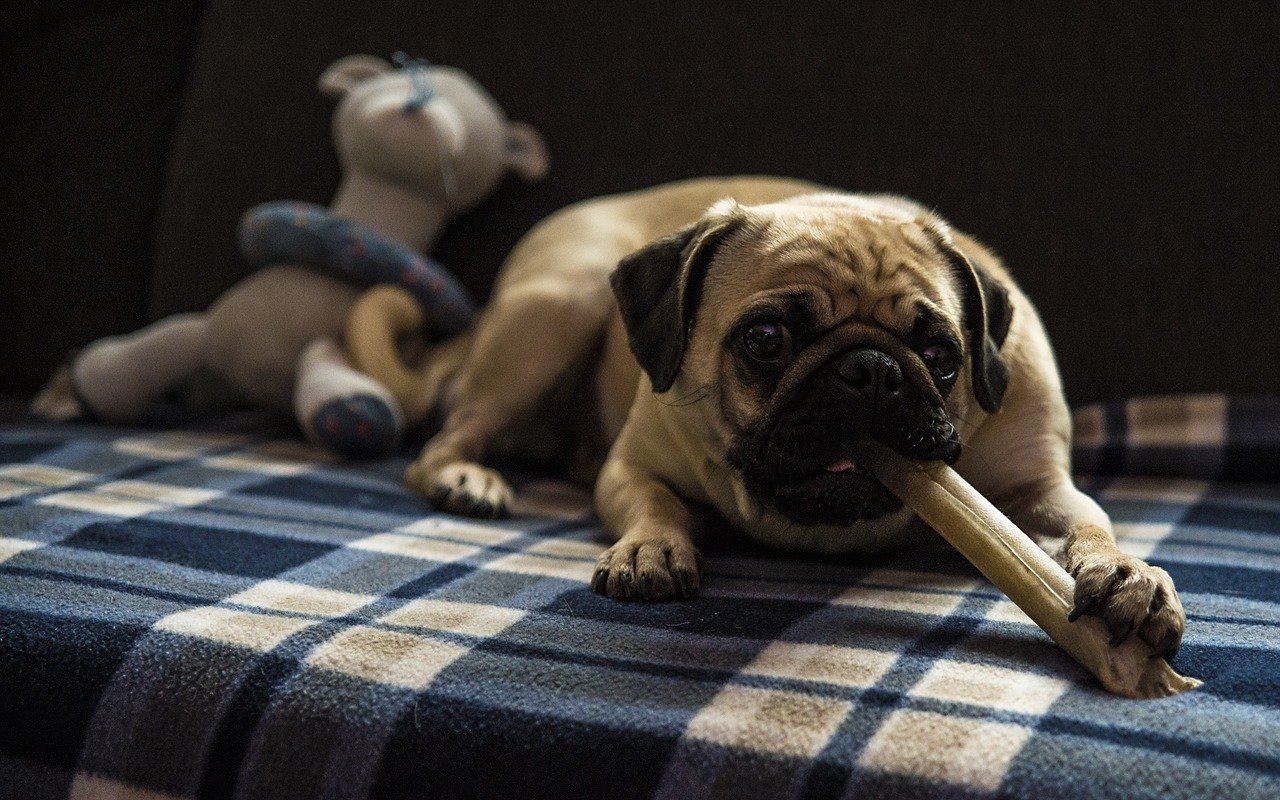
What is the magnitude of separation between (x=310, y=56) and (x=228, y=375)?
0.84 m

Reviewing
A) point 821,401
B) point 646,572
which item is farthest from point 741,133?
point 646,572

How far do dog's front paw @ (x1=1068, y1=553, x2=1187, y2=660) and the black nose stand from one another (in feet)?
1.09

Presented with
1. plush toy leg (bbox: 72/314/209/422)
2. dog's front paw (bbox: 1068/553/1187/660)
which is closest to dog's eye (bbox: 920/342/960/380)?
dog's front paw (bbox: 1068/553/1187/660)

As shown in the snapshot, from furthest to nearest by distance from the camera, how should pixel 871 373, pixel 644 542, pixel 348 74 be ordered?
pixel 348 74 → pixel 644 542 → pixel 871 373

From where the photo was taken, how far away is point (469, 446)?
7.41ft

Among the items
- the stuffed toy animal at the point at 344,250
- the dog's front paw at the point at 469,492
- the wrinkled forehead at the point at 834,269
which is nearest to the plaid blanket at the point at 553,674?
the dog's front paw at the point at 469,492

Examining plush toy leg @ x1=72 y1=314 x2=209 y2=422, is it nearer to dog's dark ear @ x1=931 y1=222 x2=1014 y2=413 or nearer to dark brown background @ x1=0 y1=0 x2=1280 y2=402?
dark brown background @ x1=0 y1=0 x2=1280 y2=402

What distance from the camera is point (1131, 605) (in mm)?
1221

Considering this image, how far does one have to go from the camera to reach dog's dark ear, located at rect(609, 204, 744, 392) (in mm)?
1713

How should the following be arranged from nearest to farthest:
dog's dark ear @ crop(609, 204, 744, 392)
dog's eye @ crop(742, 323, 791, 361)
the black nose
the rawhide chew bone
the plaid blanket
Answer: the plaid blanket
the rawhide chew bone
the black nose
dog's eye @ crop(742, 323, 791, 361)
dog's dark ear @ crop(609, 204, 744, 392)

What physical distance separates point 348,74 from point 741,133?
0.95 meters

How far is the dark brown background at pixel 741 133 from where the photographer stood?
2.24m

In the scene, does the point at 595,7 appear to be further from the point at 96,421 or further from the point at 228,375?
the point at 96,421

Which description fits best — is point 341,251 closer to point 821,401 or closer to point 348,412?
point 348,412
